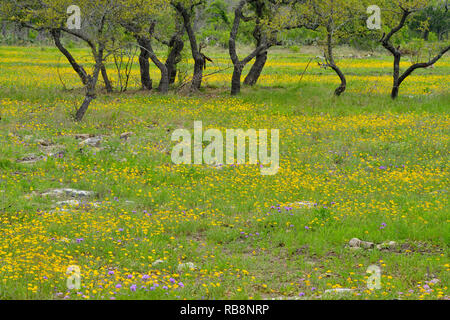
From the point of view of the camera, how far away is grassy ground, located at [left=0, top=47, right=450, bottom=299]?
7.55m

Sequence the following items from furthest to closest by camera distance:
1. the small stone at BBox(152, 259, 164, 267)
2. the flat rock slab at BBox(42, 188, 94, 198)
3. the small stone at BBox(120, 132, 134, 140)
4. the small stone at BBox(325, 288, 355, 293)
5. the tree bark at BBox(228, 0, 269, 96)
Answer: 1. the tree bark at BBox(228, 0, 269, 96)
2. the small stone at BBox(120, 132, 134, 140)
3. the flat rock slab at BBox(42, 188, 94, 198)
4. the small stone at BBox(152, 259, 164, 267)
5. the small stone at BBox(325, 288, 355, 293)

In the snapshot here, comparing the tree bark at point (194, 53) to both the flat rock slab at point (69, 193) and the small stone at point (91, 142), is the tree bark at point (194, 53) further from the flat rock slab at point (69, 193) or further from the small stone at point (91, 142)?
the flat rock slab at point (69, 193)

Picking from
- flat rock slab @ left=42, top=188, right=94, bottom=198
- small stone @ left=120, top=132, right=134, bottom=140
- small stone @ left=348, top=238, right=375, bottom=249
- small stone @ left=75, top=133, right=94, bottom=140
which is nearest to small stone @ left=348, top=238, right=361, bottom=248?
small stone @ left=348, top=238, right=375, bottom=249

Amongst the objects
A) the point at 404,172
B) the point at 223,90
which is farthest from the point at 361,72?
the point at 404,172

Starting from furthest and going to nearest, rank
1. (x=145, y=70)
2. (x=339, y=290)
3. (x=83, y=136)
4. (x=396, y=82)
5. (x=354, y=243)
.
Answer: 1. (x=145, y=70)
2. (x=396, y=82)
3. (x=83, y=136)
4. (x=354, y=243)
5. (x=339, y=290)

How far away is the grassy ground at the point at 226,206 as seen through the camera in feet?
24.8

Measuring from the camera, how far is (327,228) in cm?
975

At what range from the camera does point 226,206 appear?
11273 millimetres

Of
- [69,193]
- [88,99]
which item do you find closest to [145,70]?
[88,99]

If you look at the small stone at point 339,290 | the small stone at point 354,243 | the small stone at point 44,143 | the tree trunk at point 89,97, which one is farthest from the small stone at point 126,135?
the small stone at point 339,290

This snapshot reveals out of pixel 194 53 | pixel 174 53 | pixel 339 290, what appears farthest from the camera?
pixel 174 53

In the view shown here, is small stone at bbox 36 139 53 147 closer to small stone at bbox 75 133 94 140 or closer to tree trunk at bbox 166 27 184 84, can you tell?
small stone at bbox 75 133 94 140

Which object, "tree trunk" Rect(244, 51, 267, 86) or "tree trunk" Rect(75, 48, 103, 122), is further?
"tree trunk" Rect(244, 51, 267, 86)

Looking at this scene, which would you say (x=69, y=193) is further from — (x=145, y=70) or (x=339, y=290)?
(x=145, y=70)
